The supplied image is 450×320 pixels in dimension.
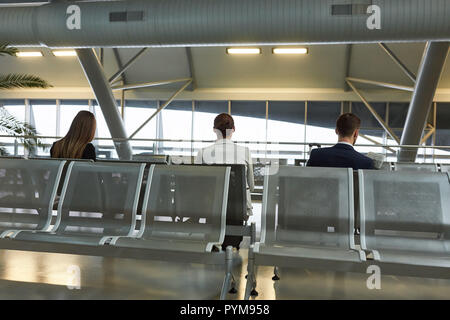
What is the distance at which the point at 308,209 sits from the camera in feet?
10.9

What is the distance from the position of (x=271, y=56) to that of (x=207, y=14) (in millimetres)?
7788

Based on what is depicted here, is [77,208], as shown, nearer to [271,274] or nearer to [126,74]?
[271,274]

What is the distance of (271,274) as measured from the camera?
372cm

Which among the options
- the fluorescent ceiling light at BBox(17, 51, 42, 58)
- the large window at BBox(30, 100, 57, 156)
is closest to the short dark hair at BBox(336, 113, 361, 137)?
the fluorescent ceiling light at BBox(17, 51, 42, 58)

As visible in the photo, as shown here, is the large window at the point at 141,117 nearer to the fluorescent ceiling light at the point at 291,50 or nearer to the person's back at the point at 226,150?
the fluorescent ceiling light at the point at 291,50

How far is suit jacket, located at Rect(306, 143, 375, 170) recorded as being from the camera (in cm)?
377

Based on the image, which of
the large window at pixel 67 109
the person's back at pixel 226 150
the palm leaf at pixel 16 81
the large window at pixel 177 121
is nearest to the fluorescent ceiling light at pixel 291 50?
the large window at pixel 177 121

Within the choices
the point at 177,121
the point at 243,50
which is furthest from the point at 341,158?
the point at 177,121

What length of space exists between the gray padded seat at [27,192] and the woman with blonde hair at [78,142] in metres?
0.36

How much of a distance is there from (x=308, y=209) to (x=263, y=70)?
1330cm

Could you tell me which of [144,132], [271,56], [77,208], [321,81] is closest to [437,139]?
[321,81]

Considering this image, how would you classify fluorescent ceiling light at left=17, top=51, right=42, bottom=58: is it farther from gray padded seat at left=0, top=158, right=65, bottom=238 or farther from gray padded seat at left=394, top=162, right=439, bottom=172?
gray padded seat at left=394, top=162, right=439, bottom=172

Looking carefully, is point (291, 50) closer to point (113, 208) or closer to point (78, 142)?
point (78, 142)
